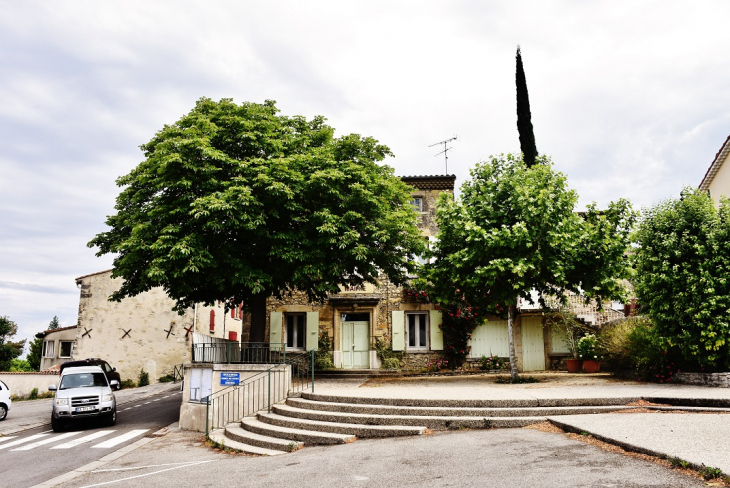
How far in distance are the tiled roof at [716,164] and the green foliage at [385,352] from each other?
15.2 meters

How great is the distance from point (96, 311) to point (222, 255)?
1703 centimetres

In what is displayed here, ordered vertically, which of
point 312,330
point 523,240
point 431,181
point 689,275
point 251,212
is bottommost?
point 312,330

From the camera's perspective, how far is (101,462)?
10.4 metres

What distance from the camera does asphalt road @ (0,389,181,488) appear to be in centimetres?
997

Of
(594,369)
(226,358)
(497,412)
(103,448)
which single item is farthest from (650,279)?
(103,448)

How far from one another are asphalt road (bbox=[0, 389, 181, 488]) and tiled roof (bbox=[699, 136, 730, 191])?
73.8ft

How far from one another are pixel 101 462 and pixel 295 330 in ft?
39.5

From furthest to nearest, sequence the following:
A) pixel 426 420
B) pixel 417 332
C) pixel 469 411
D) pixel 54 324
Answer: pixel 54 324
pixel 417 332
pixel 469 411
pixel 426 420

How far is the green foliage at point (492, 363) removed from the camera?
20859 mm

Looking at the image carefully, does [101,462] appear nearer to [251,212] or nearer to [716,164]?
[251,212]

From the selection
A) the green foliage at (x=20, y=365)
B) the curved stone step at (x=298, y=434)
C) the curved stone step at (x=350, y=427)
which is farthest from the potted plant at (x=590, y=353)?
the green foliage at (x=20, y=365)

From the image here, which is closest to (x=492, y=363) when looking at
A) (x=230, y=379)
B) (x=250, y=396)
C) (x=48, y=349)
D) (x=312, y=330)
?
(x=312, y=330)

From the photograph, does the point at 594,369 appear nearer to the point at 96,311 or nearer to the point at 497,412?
the point at 497,412

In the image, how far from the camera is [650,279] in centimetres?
1426
